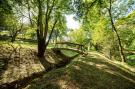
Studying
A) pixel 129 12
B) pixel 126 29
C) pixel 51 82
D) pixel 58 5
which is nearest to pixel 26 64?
pixel 51 82

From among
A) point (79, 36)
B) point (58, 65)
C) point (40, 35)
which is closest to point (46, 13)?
point (40, 35)

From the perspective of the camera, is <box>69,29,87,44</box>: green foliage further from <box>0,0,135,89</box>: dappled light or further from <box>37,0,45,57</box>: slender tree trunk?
<box>37,0,45,57</box>: slender tree trunk

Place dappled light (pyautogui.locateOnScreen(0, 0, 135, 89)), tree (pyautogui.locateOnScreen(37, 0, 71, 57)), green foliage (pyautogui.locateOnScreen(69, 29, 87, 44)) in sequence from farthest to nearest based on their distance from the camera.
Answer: green foliage (pyautogui.locateOnScreen(69, 29, 87, 44)) < tree (pyautogui.locateOnScreen(37, 0, 71, 57)) < dappled light (pyautogui.locateOnScreen(0, 0, 135, 89))

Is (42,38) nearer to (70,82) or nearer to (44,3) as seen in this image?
(44,3)

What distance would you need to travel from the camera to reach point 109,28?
2841 cm

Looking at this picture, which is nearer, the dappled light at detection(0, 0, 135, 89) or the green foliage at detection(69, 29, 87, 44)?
the dappled light at detection(0, 0, 135, 89)

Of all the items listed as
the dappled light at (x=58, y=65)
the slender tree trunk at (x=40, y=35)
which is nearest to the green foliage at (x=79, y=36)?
the dappled light at (x=58, y=65)

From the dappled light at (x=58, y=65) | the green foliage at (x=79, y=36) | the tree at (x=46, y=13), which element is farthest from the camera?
the green foliage at (x=79, y=36)

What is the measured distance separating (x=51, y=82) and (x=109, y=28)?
2195 centimetres

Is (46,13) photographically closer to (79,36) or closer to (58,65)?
(58,65)

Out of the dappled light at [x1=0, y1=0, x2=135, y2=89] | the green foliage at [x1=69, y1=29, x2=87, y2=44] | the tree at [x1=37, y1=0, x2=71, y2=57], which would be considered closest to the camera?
the dappled light at [x1=0, y1=0, x2=135, y2=89]

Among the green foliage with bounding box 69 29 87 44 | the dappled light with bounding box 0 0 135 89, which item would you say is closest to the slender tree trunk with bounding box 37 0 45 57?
the dappled light with bounding box 0 0 135 89

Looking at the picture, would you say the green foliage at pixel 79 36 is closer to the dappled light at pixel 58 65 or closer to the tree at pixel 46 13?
the dappled light at pixel 58 65

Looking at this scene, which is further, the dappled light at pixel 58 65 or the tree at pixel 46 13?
the tree at pixel 46 13
